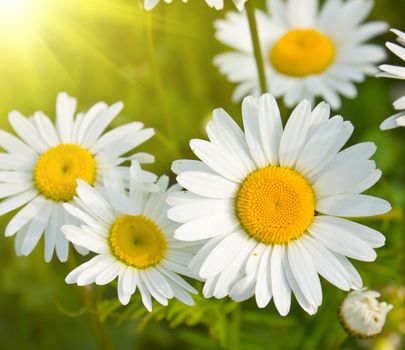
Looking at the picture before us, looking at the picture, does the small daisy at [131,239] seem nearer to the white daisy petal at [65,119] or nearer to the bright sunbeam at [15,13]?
the white daisy petal at [65,119]

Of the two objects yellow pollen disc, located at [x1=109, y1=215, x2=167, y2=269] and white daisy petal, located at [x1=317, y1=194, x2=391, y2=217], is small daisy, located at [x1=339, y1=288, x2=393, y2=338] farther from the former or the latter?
yellow pollen disc, located at [x1=109, y1=215, x2=167, y2=269]

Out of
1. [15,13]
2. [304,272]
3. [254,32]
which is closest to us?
[304,272]

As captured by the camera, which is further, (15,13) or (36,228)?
(15,13)

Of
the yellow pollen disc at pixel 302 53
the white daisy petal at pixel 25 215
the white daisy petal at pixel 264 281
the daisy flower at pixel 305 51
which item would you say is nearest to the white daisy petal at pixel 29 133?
Answer: the white daisy petal at pixel 25 215

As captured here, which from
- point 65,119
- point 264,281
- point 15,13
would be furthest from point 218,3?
point 15,13

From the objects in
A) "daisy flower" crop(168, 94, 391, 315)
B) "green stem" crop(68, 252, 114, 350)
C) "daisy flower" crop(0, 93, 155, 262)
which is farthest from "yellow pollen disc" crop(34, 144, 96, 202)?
"daisy flower" crop(168, 94, 391, 315)

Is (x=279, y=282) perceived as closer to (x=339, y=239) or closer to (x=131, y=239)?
(x=339, y=239)
